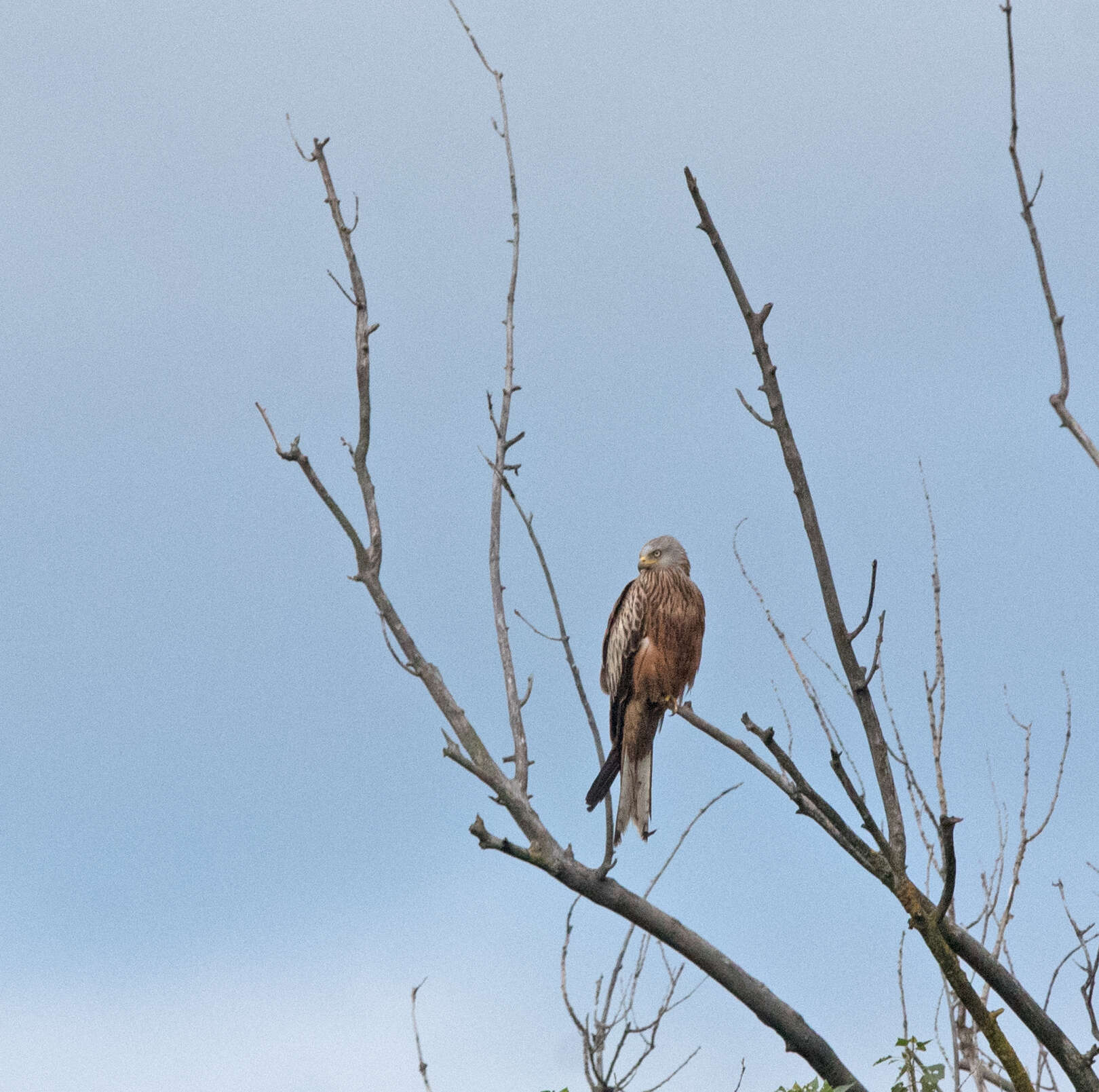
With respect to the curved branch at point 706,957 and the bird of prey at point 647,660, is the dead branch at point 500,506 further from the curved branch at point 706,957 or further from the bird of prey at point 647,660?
the bird of prey at point 647,660

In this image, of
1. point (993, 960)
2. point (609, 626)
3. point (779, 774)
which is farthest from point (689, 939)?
point (609, 626)

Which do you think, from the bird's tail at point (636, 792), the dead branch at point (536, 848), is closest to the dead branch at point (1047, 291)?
the dead branch at point (536, 848)

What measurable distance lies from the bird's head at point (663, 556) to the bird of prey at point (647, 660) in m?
0.09

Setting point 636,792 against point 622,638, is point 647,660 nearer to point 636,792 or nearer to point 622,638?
point 622,638

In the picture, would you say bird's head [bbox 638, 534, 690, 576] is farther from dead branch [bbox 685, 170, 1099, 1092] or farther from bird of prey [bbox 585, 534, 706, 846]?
dead branch [bbox 685, 170, 1099, 1092]

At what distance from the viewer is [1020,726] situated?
17.5 ft

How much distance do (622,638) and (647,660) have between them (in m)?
0.24

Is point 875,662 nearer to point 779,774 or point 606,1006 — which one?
point 779,774

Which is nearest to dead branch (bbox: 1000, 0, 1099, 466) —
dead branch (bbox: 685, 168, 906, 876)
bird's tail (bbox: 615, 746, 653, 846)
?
dead branch (bbox: 685, 168, 906, 876)

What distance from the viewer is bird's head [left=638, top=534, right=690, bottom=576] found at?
7.26m

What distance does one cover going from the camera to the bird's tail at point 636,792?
6.34 m

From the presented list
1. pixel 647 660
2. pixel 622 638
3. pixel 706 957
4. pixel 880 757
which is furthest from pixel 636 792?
pixel 880 757

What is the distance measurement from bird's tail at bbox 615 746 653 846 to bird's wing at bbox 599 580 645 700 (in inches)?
15.5

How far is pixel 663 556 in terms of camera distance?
23.9 ft
